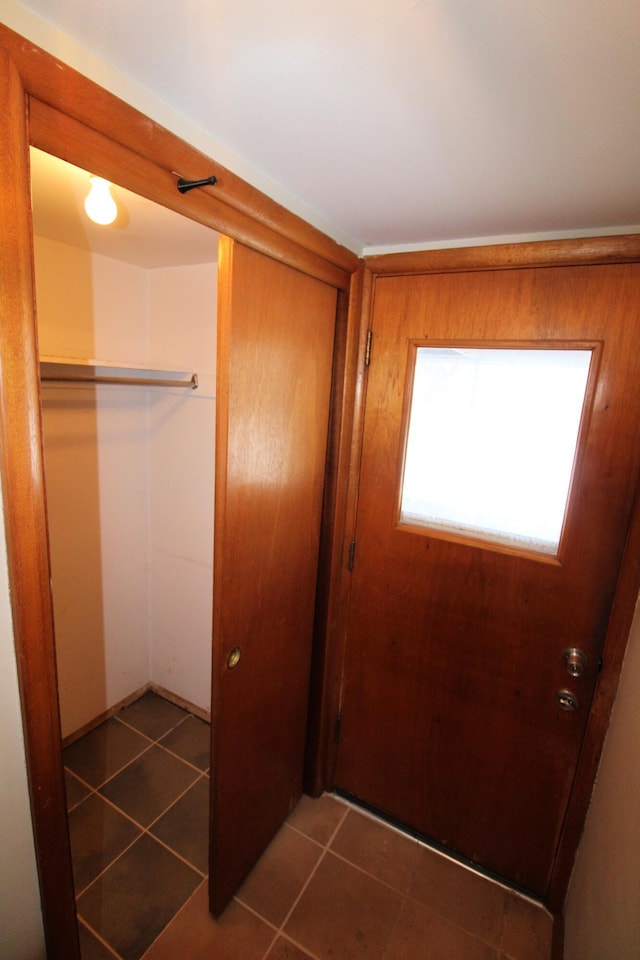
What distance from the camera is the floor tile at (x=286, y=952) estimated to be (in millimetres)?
1334

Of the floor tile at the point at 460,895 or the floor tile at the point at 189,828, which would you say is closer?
the floor tile at the point at 460,895

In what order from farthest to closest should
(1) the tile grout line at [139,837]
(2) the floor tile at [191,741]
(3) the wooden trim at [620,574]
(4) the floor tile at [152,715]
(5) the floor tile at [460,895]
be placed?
1. (4) the floor tile at [152,715]
2. (2) the floor tile at [191,741]
3. (1) the tile grout line at [139,837]
4. (5) the floor tile at [460,895]
5. (3) the wooden trim at [620,574]

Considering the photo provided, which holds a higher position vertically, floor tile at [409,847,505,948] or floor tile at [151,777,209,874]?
floor tile at [409,847,505,948]

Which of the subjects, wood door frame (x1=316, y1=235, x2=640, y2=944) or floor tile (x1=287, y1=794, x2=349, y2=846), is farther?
floor tile (x1=287, y1=794, x2=349, y2=846)

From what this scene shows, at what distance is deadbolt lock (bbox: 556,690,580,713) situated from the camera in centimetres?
136

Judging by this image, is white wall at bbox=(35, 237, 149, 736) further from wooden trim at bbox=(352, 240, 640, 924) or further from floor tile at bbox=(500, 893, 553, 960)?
floor tile at bbox=(500, 893, 553, 960)

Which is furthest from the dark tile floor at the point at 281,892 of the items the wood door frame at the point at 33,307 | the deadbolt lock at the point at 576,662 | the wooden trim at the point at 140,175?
the wooden trim at the point at 140,175

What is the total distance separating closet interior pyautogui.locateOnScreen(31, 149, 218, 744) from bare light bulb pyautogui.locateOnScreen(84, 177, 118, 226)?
36cm

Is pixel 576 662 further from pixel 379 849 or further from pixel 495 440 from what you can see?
pixel 379 849

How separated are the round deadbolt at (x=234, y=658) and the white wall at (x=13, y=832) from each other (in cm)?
53

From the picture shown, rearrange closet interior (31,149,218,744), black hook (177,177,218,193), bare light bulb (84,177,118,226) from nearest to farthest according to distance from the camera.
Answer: black hook (177,177,218,193) → bare light bulb (84,177,118,226) → closet interior (31,149,218,744)

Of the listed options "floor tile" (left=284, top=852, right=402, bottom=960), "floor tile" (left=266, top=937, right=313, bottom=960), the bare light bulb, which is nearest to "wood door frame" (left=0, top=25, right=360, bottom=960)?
the bare light bulb

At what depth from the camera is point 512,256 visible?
1256 mm

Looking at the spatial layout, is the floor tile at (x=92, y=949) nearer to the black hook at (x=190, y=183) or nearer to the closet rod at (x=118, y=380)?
the closet rod at (x=118, y=380)
